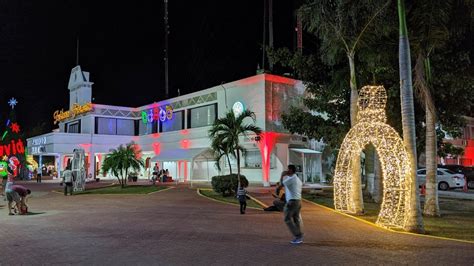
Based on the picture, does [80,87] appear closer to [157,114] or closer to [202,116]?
[157,114]

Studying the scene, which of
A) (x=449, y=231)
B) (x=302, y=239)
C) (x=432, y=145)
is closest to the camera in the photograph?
(x=302, y=239)

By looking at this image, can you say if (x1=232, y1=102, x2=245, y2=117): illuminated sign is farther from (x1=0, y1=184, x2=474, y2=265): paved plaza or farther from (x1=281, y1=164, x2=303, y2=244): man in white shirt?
(x1=281, y1=164, x2=303, y2=244): man in white shirt

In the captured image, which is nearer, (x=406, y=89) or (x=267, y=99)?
(x=406, y=89)

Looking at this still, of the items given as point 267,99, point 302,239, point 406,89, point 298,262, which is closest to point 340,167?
point 406,89

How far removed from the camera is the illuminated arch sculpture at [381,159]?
11172 millimetres

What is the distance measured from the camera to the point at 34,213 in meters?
15.3

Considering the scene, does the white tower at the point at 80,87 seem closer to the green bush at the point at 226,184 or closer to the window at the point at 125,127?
the window at the point at 125,127

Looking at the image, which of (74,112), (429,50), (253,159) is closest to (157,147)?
(74,112)

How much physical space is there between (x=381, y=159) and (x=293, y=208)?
402cm

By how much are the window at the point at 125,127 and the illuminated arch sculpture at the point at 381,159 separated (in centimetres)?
3425

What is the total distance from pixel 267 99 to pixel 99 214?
1674cm

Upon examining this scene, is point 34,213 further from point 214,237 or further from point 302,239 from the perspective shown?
point 302,239

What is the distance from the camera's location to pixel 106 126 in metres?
45.1

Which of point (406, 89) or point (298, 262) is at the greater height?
point (406, 89)
